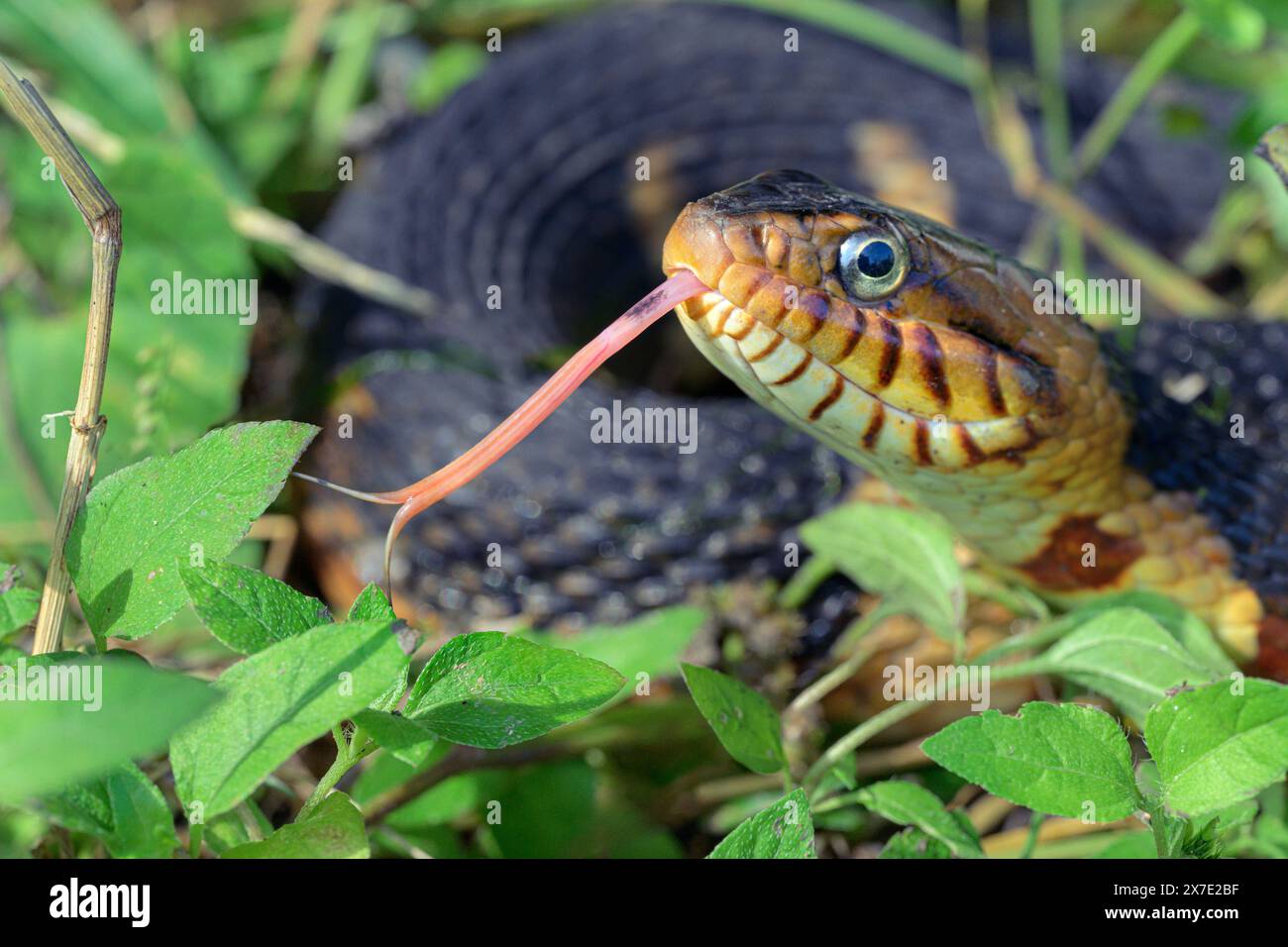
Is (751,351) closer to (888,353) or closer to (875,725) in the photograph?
→ (888,353)

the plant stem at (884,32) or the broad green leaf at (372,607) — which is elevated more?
the plant stem at (884,32)

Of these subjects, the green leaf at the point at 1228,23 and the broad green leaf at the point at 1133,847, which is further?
the green leaf at the point at 1228,23

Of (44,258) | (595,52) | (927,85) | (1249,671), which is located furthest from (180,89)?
(1249,671)

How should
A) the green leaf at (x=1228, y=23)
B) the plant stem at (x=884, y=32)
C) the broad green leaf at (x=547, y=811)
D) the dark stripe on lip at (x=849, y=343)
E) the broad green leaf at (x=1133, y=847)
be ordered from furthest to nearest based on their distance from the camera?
1. the plant stem at (x=884, y=32)
2. the green leaf at (x=1228, y=23)
3. the broad green leaf at (x=547, y=811)
4. the dark stripe on lip at (x=849, y=343)
5. the broad green leaf at (x=1133, y=847)

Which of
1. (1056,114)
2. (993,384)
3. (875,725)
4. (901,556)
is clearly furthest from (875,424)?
(1056,114)

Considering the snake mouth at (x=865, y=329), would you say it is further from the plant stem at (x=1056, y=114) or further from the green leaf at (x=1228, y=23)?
the plant stem at (x=1056, y=114)

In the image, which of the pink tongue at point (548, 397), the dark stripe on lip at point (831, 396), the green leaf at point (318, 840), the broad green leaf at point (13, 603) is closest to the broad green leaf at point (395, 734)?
the green leaf at point (318, 840)

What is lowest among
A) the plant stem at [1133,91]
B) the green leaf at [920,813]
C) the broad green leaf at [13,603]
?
the green leaf at [920,813]

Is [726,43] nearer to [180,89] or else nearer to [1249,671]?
[180,89]
